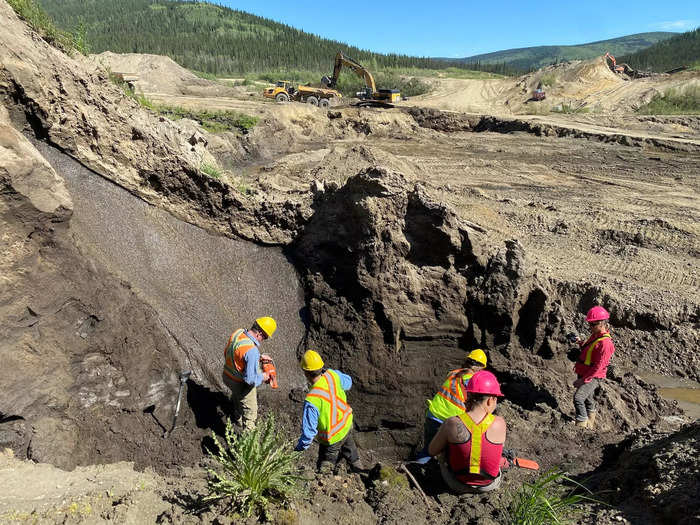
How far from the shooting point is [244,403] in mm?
5254

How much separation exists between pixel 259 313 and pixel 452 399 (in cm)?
306

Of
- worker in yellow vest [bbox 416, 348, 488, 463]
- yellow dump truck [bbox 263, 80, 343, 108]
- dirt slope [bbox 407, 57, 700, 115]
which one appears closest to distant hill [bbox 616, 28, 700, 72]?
dirt slope [bbox 407, 57, 700, 115]

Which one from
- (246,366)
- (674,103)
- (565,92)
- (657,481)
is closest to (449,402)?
(657,481)

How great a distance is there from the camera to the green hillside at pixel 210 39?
62156 mm

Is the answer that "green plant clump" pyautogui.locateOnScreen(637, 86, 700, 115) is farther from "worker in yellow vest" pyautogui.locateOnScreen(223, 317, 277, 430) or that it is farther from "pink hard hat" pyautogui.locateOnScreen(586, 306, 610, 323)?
"worker in yellow vest" pyautogui.locateOnScreen(223, 317, 277, 430)

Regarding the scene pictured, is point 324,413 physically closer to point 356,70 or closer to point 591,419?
point 591,419

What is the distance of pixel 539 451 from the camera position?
5488 millimetres

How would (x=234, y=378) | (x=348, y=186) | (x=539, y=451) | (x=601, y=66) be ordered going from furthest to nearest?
(x=601, y=66) → (x=348, y=186) → (x=539, y=451) → (x=234, y=378)

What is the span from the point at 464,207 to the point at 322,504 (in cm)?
973

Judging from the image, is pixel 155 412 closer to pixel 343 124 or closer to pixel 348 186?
pixel 348 186

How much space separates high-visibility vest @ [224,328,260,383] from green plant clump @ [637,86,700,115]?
1133 inches

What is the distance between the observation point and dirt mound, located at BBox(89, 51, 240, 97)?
104 feet

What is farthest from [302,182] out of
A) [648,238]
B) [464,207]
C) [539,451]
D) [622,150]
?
[622,150]

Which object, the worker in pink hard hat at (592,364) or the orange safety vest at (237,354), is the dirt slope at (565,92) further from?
the orange safety vest at (237,354)
